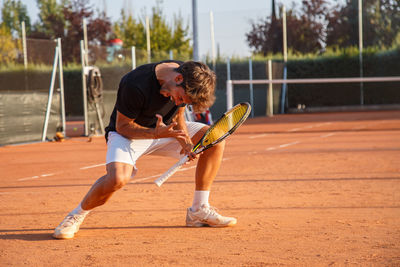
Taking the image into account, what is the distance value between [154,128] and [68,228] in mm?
952

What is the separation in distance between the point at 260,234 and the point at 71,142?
10004mm

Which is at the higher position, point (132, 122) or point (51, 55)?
point (51, 55)

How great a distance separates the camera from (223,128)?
15.3 feet

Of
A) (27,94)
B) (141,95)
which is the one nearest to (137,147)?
(141,95)

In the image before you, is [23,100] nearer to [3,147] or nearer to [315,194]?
[3,147]

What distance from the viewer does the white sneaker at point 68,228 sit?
430cm

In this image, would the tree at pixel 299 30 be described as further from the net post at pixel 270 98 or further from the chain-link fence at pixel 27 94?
the chain-link fence at pixel 27 94

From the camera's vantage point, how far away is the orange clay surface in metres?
3.77

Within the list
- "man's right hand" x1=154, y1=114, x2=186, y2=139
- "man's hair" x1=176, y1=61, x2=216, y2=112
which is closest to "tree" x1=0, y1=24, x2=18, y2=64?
"man's right hand" x1=154, y1=114, x2=186, y2=139

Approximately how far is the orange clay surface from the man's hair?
38.3 inches

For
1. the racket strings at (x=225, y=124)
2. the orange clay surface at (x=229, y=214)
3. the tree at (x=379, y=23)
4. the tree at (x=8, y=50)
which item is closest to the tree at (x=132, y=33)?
the tree at (x=379, y=23)

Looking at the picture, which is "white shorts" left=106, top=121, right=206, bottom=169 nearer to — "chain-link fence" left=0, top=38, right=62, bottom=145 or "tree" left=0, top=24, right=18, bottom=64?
"chain-link fence" left=0, top=38, right=62, bottom=145

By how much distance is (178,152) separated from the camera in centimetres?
468

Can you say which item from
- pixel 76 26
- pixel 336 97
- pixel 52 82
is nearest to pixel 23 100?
pixel 52 82
